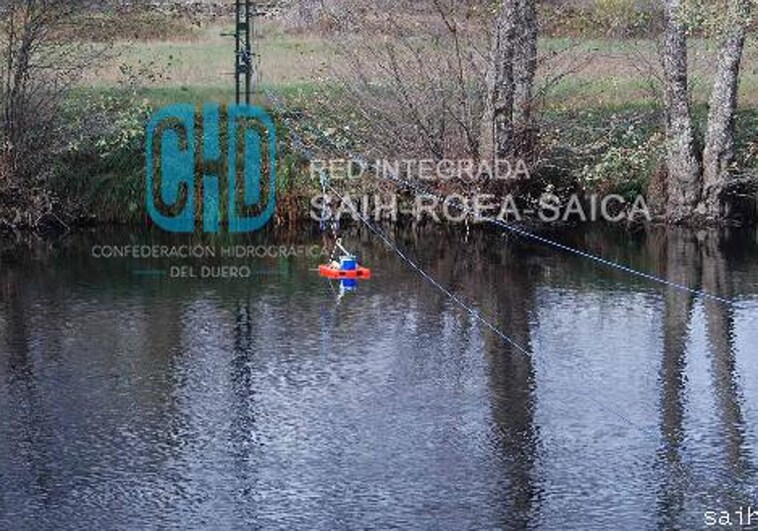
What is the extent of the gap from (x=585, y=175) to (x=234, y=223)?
23.8 feet

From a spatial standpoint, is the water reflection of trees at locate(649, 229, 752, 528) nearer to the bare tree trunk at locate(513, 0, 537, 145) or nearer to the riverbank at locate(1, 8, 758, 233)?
the riverbank at locate(1, 8, 758, 233)

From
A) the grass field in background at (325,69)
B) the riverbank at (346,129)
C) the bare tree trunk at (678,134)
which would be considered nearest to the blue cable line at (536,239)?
the riverbank at (346,129)

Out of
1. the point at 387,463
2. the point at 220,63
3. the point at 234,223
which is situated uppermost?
the point at 220,63

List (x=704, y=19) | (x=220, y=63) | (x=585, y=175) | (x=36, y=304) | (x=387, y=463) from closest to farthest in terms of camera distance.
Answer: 1. (x=387, y=463)
2. (x=36, y=304)
3. (x=704, y=19)
4. (x=585, y=175)
5. (x=220, y=63)

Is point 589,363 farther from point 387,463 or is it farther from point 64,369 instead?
point 64,369

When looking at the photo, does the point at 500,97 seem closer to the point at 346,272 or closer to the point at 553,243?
the point at 553,243

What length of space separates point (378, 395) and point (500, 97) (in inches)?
509

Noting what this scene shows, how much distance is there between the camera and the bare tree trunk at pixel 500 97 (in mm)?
31484

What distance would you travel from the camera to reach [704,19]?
30000mm

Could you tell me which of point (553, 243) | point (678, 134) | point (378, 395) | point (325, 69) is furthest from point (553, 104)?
point (378, 395)

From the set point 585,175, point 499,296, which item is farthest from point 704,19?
point 499,296

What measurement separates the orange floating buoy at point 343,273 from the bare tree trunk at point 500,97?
5623 mm

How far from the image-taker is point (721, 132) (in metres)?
32.3

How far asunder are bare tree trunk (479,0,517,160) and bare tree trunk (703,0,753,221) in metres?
4.13
